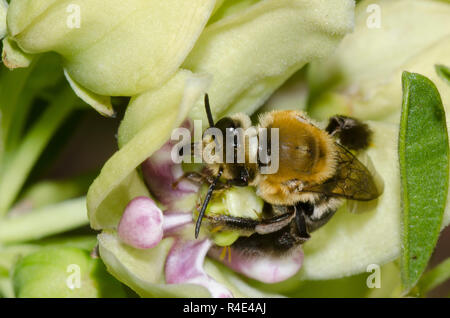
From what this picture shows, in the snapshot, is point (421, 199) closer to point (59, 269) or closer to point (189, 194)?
point (189, 194)

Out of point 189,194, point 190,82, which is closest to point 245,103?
point 189,194

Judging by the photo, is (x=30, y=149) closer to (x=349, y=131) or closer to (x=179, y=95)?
(x=179, y=95)

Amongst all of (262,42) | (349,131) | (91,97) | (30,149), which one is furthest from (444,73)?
(30,149)

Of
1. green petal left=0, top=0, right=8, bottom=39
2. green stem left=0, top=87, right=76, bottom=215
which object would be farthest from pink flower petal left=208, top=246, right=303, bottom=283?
green petal left=0, top=0, right=8, bottom=39

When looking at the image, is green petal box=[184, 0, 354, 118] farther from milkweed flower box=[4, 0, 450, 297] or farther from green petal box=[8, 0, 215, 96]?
green petal box=[8, 0, 215, 96]
